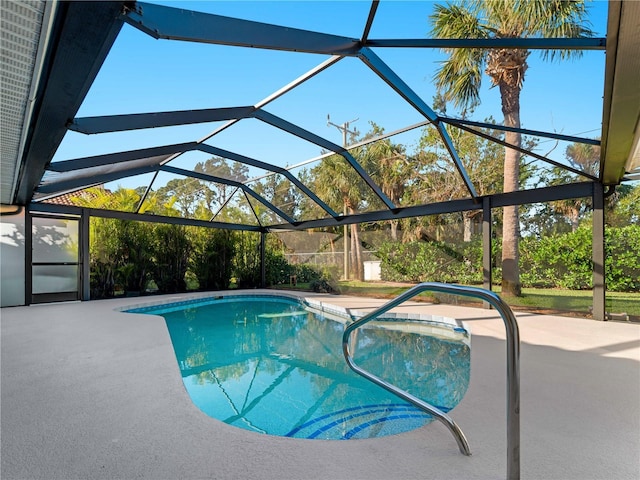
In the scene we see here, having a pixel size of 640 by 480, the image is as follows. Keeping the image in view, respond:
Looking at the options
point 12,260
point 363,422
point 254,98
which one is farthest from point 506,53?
point 12,260

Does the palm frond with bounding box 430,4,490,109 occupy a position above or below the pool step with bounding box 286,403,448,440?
above

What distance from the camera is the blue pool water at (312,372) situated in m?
3.36

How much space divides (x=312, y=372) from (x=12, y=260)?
8.95 metres

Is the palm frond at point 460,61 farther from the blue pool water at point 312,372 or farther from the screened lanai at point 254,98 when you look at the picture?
the blue pool water at point 312,372

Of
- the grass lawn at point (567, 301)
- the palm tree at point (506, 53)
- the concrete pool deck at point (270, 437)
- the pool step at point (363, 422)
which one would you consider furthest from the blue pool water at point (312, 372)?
the palm tree at point (506, 53)

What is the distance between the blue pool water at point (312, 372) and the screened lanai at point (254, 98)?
3.33 m

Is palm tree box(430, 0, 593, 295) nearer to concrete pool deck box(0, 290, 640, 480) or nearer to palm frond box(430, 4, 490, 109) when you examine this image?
palm frond box(430, 4, 490, 109)

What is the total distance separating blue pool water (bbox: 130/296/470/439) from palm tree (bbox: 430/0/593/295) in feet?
15.6

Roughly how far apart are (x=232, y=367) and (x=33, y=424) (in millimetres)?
2725

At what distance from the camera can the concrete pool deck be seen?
1.98 meters

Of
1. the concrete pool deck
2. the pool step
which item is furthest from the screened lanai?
the pool step

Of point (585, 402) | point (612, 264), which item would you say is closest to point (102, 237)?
point (585, 402)

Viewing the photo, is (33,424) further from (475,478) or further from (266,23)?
(266,23)

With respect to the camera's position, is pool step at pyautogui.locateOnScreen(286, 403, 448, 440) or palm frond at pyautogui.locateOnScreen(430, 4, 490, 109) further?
palm frond at pyautogui.locateOnScreen(430, 4, 490, 109)
